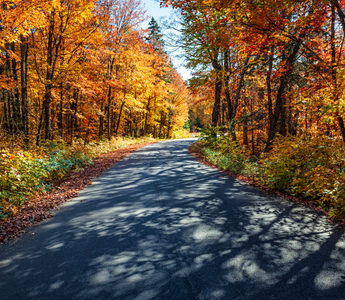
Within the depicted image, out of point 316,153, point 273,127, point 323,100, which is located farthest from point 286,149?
point 273,127

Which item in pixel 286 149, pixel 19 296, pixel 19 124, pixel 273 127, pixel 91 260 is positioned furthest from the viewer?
pixel 273 127

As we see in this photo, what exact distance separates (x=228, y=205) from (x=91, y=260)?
3.54m

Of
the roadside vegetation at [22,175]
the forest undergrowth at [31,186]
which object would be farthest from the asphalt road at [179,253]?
the roadside vegetation at [22,175]

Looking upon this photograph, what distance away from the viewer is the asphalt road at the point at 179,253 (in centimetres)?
264

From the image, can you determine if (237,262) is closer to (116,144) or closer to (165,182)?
(165,182)

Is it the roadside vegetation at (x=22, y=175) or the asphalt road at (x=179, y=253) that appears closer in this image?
the asphalt road at (x=179, y=253)

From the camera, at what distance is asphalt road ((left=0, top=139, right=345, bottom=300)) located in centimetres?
264

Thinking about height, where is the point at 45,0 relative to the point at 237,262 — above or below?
above

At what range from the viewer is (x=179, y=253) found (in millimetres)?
3357

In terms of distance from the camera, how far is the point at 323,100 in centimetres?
619

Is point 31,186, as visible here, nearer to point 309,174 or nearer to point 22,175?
point 22,175

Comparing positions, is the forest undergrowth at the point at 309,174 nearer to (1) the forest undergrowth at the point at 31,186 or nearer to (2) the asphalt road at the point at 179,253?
(2) the asphalt road at the point at 179,253

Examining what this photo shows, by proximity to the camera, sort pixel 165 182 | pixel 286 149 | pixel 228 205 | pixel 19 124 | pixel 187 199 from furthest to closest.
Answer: pixel 19 124 → pixel 165 182 → pixel 286 149 → pixel 187 199 → pixel 228 205

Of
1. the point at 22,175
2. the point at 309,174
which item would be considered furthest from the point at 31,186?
the point at 309,174
